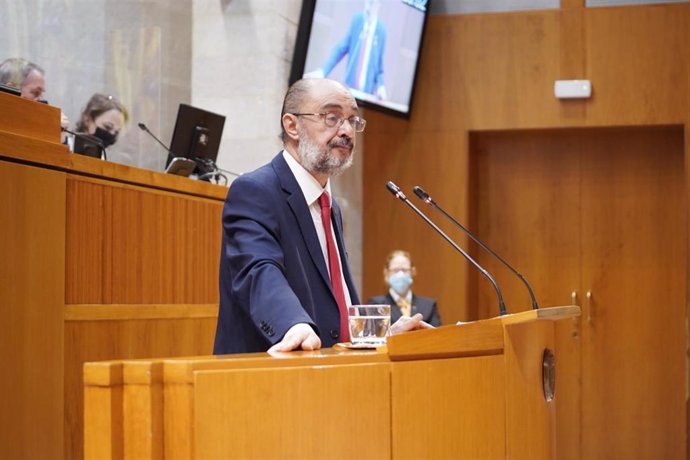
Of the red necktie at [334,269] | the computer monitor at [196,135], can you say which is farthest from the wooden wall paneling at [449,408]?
the computer monitor at [196,135]

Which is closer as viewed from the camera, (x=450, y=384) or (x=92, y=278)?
(x=450, y=384)

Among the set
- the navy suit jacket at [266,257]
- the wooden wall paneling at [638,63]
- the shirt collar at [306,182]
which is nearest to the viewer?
the navy suit jacket at [266,257]

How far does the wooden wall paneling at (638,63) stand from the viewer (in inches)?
297

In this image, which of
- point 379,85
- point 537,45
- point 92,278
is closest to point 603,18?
point 537,45

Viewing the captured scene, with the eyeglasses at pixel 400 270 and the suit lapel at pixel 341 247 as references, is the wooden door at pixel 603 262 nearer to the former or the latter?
the eyeglasses at pixel 400 270

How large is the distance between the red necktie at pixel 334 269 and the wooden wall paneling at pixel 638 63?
5020 millimetres

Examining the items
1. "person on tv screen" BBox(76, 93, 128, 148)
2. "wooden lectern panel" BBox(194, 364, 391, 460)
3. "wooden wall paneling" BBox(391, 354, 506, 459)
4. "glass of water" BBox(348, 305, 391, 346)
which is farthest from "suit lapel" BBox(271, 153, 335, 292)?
"person on tv screen" BBox(76, 93, 128, 148)

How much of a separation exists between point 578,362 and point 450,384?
601 centimetres

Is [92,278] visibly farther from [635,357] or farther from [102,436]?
[635,357]

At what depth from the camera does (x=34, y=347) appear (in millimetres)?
3367

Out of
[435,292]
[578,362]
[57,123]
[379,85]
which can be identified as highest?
[379,85]

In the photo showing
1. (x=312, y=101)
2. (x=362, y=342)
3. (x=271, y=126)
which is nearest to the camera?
(x=362, y=342)

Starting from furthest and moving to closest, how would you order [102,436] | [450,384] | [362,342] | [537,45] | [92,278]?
[537,45]
[92,278]
[362,342]
[450,384]
[102,436]

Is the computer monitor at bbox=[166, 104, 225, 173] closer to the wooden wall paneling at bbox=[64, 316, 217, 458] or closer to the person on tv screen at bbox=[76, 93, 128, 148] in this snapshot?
the person on tv screen at bbox=[76, 93, 128, 148]
